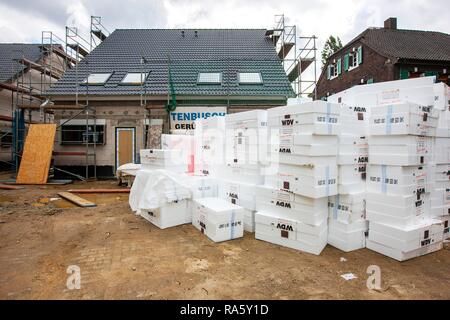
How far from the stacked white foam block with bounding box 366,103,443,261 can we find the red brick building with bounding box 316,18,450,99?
15616 mm

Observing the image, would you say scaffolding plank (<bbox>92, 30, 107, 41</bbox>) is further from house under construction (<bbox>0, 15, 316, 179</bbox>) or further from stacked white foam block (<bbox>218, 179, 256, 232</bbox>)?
stacked white foam block (<bbox>218, 179, 256, 232</bbox>)

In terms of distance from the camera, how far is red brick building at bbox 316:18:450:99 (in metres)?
18.4

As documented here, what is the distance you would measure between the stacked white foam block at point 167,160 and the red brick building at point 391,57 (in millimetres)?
15602

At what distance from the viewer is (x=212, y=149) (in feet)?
21.6

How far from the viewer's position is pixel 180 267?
370 cm

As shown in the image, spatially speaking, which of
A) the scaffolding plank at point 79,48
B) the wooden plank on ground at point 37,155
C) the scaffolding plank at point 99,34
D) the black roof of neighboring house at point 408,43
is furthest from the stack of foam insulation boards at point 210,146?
the black roof of neighboring house at point 408,43

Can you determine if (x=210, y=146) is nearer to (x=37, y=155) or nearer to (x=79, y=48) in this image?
(x=37, y=155)

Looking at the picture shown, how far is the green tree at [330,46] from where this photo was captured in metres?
33.4

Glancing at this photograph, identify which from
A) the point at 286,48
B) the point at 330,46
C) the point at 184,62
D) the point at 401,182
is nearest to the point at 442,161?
the point at 401,182

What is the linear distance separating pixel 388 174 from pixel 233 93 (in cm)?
869

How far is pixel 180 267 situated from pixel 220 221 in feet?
4.04

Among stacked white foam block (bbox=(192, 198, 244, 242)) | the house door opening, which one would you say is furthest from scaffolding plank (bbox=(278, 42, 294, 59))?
stacked white foam block (bbox=(192, 198, 244, 242))

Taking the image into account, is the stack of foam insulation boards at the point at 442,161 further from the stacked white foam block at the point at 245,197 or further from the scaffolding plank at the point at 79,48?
the scaffolding plank at the point at 79,48
